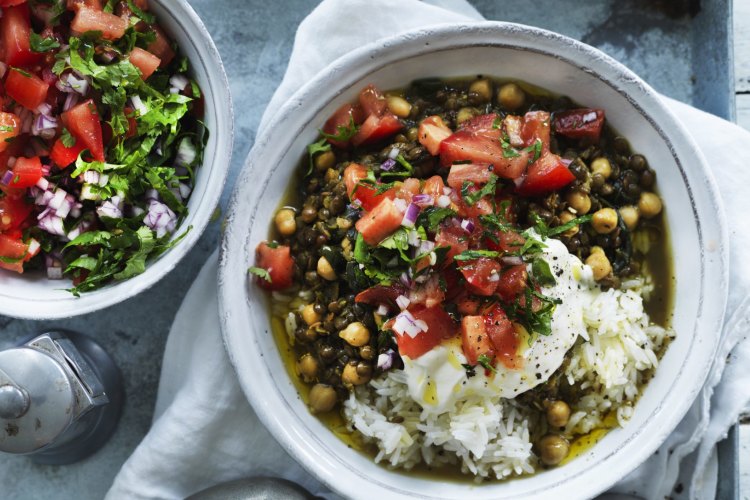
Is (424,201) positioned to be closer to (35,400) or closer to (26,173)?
(26,173)

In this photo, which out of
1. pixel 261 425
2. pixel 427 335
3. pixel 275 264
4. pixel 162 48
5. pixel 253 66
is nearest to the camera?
pixel 427 335

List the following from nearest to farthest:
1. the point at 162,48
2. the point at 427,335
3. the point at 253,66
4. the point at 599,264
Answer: the point at 427,335
the point at 162,48
the point at 599,264
the point at 253,66

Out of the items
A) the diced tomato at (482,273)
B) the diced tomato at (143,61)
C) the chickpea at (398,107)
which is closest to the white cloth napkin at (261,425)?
the chickpea at (398,107)

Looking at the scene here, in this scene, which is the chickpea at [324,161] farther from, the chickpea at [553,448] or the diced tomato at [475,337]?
the chickpea at [553,448]

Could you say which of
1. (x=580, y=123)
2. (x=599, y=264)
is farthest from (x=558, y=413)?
(x=580, y=123)

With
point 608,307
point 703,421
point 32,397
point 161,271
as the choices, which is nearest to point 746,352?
point 703,421

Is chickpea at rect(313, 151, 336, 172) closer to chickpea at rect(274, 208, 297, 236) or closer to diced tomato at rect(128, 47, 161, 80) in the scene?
chickpea at rect(274, 208, 297, 236)

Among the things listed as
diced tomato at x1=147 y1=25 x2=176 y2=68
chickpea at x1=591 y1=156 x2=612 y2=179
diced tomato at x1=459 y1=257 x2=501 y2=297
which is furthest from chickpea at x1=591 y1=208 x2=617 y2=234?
diced tomato at x1=147 y1=25 x2=176 y2=68
